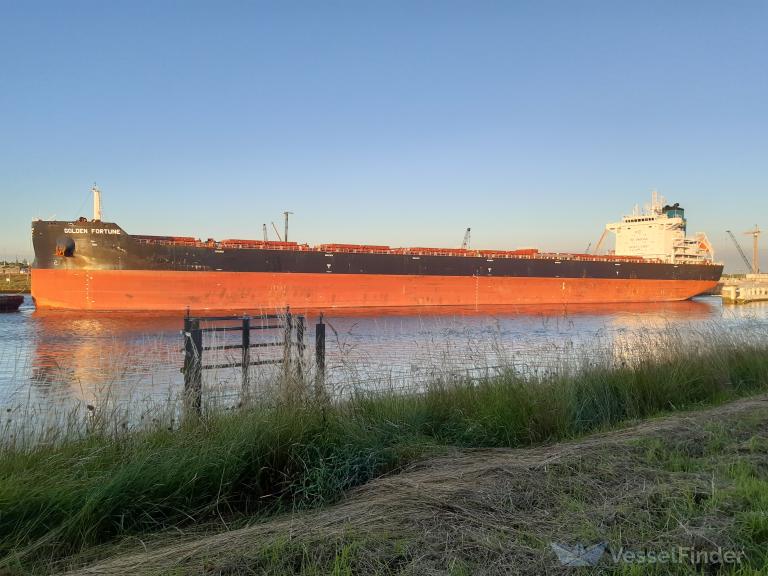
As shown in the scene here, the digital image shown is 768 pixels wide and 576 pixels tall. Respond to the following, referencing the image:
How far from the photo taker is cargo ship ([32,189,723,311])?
1161 inches

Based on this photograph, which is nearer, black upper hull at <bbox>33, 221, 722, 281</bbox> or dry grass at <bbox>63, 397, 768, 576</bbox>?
dry grass at <bbox>63, 397, 768, 576</bbox>

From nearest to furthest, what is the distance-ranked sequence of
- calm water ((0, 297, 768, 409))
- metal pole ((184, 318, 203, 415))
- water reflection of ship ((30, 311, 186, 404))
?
metal pole ((184, 318, 203, 415)), water reflection of ship ((30, 311, 186, 404)), calm water ((0, 297, 768, 409))

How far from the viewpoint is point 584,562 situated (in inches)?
82.7

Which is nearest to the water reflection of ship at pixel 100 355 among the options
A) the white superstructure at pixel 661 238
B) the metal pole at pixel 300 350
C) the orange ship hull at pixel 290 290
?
the metal pole at pixel 300 350

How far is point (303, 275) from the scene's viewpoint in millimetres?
33250

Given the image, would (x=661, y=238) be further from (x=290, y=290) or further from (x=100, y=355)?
(x=100, y=355)

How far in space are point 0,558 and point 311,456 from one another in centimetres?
184

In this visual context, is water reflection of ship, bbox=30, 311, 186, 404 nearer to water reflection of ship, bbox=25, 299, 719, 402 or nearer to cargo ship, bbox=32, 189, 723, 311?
water reflection of ship, bbox=25, 299, 719, 402

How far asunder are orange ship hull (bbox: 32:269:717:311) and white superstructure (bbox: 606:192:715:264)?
8.52 meters

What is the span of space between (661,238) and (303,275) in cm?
3778

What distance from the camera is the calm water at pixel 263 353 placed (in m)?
5.47

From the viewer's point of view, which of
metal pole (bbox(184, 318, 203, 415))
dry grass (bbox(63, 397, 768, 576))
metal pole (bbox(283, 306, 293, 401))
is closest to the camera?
dry grass (bbox(63, 397, 768, 576))

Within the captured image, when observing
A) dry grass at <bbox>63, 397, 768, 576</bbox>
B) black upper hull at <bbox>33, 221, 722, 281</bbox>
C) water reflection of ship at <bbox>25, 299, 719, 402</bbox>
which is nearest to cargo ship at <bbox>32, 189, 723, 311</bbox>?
black upper hull at <bbox>33, 221, 722, 281</bbox>

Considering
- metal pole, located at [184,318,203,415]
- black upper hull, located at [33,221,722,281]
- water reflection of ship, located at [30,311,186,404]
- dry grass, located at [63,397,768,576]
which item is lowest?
water reflection of ship, located at [30,311,186,404]
